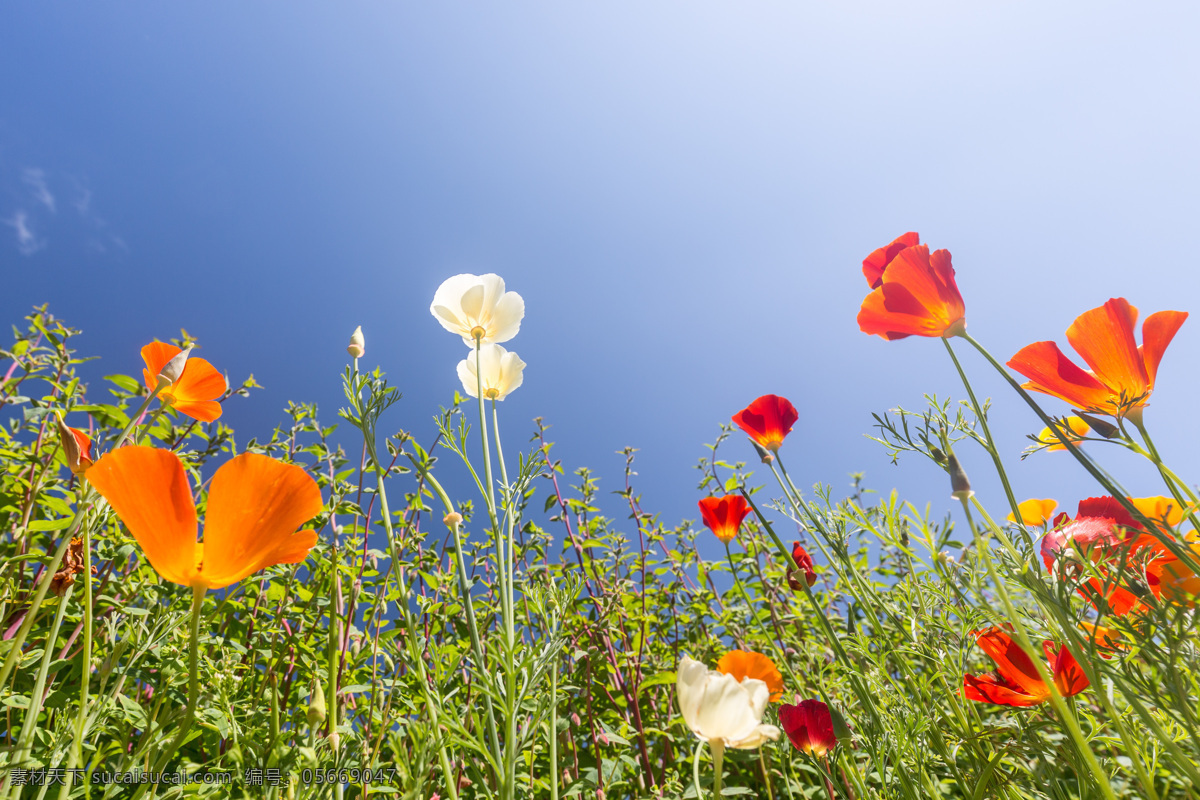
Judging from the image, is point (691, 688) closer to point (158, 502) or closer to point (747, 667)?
point (747, 667)

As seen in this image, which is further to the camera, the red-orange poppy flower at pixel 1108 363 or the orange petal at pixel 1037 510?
the orange petal at pixel 1037 510

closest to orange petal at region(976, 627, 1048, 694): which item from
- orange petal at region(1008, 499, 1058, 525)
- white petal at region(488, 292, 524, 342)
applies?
orange petal at region(1008, 499, 1058, 525)

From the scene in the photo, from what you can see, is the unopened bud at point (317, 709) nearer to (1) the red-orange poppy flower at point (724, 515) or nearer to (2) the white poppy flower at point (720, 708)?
(2) the white poppy flower at point (720, 708)

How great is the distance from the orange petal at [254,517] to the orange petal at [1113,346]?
90 centimetres

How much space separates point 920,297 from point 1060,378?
0.18 meters

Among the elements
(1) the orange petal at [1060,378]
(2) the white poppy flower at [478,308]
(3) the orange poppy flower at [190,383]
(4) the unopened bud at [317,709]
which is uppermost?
(2) the white poppy flower at [478,308]

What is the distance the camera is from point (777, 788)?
1379mm

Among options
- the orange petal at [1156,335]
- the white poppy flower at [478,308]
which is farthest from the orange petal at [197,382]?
the orange petal at [1156,335]

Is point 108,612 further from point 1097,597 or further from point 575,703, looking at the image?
point 1097,597

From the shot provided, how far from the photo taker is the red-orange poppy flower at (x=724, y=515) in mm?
1472

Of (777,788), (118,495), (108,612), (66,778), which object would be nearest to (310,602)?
(108,612)

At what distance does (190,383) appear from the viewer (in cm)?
89

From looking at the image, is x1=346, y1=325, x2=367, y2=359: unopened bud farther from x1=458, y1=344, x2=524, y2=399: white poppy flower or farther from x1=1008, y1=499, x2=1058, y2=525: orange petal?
x1=1008, y1=499, x2=1058, y2=525: orange petal

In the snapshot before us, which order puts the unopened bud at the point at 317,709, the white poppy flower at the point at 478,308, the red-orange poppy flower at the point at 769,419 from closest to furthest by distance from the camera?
the unopened bud at the point at 317,709, the white poppy flower at the point at 478,308, the red-orange poppy flower at the point at 769,419
